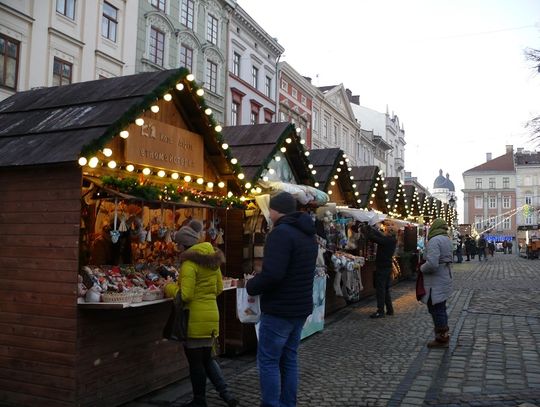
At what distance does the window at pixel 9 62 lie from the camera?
16.2 meters

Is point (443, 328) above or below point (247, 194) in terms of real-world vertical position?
below

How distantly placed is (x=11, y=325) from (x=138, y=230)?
1.74m

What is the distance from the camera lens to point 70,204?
5199 millimetres

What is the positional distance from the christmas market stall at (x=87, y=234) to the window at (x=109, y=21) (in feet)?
45.6

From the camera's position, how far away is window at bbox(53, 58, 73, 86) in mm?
17953

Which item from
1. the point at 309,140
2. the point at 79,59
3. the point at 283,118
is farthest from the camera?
the point at 309,140

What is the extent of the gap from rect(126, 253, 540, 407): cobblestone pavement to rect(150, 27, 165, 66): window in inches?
599

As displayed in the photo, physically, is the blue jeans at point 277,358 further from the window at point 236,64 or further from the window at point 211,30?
the window at point 236,64

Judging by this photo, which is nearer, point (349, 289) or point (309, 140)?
point (349, 289)

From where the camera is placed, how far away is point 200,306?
5.11m

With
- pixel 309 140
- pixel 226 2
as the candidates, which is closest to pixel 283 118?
pixel 309 140

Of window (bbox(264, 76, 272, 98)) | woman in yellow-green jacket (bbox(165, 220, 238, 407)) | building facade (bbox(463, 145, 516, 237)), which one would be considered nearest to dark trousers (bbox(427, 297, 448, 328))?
woman in yellow-green jacket (bbox(165, 220, 238, 407))

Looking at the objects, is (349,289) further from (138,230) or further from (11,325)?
(11,325)

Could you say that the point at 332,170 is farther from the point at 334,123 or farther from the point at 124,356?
the point at 334,123
